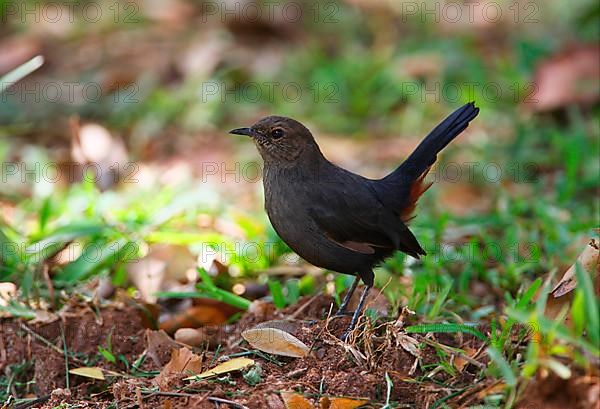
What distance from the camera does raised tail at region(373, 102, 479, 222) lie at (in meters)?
4.81

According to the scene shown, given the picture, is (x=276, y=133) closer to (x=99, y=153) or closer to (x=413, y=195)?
(x=413, y=195)

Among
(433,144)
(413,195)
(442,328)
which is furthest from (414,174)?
(442,328)

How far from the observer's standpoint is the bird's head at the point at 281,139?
4.64 metres

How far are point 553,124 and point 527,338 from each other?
4.34m

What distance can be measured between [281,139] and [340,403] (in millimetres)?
1768

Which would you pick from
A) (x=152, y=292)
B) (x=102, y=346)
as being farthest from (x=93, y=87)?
(x=102, y=346)

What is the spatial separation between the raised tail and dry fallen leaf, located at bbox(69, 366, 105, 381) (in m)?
1.75

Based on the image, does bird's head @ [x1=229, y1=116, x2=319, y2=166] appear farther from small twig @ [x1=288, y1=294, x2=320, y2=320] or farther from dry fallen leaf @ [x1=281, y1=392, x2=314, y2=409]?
dry fallen leaf @ [x1=281, y1=392, x2=314, y2=409]

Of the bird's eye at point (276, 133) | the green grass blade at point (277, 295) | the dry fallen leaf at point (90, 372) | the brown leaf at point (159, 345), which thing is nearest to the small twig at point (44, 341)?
the dry fallen leaf at point (90, 372)

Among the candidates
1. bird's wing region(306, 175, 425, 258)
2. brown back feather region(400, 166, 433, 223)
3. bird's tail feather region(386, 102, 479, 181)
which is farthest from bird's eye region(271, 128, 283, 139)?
brown back feather region(400, 166, 433, 223)

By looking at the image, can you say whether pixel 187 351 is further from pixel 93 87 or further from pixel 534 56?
pixel 534 56

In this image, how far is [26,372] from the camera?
4.27 metres

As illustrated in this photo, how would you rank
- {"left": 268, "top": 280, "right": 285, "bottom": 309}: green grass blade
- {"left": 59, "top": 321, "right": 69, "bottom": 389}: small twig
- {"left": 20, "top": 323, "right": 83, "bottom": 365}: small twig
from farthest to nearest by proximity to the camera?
{"left": 268, "top": 280, "right": 285, "bottom": 309}: green grass blade
{"left": 20, "top": 323, "right": 83, "bottom": 365}: small twig
{"left": 59, "top": 321, "right": 69, "bottom": 389}: small twig

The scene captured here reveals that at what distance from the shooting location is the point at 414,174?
4.90 metres
